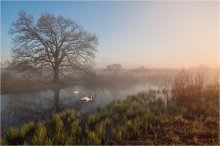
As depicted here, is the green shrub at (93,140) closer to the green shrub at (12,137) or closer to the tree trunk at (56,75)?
the green shrub at (12,137)

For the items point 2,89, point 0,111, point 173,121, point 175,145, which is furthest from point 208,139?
point 2,89

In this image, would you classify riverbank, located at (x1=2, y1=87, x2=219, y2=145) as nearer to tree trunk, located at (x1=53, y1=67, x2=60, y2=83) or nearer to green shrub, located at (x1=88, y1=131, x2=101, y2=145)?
green shrub, located at (x1=88, y1=131, x2=101, y2=145)

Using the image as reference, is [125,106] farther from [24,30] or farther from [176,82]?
[24,30]

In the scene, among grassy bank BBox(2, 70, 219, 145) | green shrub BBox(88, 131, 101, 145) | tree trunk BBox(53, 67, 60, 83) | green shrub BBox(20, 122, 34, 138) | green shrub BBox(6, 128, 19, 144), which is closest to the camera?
→ green shrub BBox(88, 131, 101, 145)

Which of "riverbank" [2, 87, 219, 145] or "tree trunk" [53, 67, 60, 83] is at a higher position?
"tree trunk" [53, 67, 60, 83]

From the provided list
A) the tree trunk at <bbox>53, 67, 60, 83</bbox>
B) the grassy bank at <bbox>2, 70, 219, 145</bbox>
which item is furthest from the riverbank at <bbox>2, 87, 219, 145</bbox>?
the tree trunk at <bbox>53, 67, 60, 83</bbox>

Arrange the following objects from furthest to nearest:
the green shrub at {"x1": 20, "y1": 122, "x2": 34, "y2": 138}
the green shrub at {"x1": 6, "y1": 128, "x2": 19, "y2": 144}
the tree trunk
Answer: the tree trunk < the green shrub at {"x1": 20, "y1": 122, "x2": 34, "y2": 138} < the green shrub at {"x1": 6, "y1": 128, "x2": 19, "y2": 144}

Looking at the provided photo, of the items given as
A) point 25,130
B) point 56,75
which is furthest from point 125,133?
point 56,75

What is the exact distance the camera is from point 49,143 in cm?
488

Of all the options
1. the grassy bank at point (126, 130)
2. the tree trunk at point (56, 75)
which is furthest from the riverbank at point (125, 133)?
the tree trunk at point (56, 75)

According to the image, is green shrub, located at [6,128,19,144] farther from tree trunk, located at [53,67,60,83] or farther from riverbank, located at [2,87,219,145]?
tree trunk, located at [53,67,60,83]

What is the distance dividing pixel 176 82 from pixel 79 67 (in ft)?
37.6

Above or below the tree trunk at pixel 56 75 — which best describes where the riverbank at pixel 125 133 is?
below

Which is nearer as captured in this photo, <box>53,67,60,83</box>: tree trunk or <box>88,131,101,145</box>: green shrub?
<box>88,131,101,145</box>: green shrub
